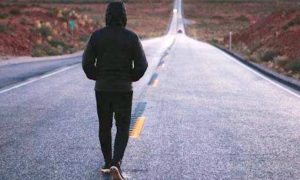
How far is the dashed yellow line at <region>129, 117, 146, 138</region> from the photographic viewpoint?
8.57 m

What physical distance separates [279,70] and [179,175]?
656 inches

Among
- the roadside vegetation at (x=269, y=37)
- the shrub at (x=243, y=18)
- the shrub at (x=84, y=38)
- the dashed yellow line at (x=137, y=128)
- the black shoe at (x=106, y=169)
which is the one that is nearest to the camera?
the black shoe at (x=106, y=169)

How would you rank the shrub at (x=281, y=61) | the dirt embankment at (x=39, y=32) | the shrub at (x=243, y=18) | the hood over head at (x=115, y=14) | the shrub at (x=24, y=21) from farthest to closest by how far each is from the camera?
1. the shrub at (x=243, y=18)
2. the shrub at (x=24, y=21)
3. the dirt embankment at (x=39, y=32)
4. the shrub at (x=281, y=61)
5. the hood over head at (x=115, y=14)

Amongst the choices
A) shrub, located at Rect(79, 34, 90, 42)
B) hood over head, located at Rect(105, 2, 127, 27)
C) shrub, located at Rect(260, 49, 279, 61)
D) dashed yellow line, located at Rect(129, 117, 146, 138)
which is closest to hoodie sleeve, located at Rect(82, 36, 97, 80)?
hood over head, located at Rect(105, 2, 127, 27)

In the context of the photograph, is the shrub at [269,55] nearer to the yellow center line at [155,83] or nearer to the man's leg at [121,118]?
the yellow center line at [155,83]

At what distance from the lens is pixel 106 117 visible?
5.93 meters

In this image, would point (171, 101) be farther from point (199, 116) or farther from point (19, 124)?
point (19, 124)

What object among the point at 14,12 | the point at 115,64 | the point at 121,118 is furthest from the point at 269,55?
the point at 14,12

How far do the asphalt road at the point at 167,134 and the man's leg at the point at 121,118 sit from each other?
0.38 m

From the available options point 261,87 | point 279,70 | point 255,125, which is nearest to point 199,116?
point 255,125

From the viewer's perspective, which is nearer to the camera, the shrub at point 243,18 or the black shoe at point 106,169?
the black shoe at point 106,169

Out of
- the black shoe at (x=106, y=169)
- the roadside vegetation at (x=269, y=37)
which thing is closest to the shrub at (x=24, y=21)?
the roadside vegetation at (x=269, y=37)

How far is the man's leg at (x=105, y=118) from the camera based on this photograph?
5.84 m

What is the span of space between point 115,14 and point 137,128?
12.1 feet
